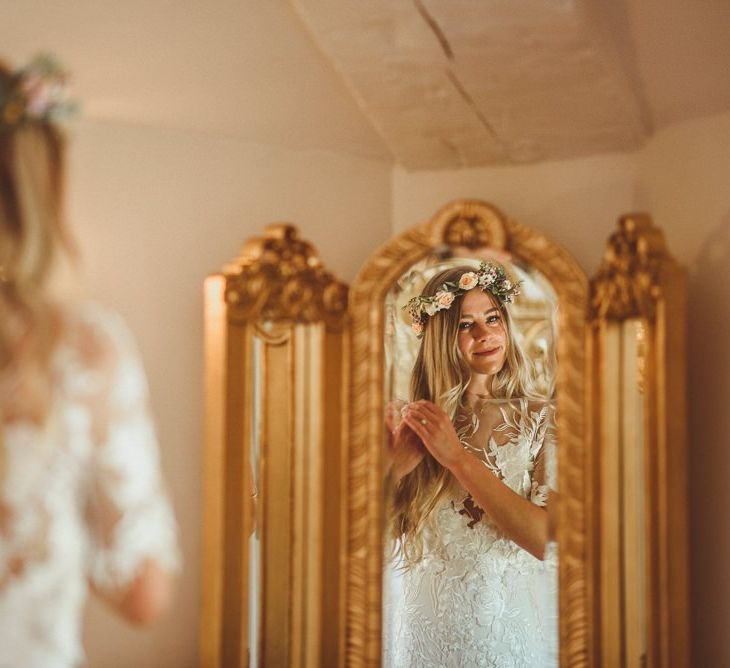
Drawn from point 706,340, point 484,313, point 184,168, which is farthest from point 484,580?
point 184,168

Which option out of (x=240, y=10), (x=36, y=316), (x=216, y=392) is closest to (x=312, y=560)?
(x=216, y=392)

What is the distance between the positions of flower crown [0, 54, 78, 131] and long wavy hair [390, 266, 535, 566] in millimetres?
718

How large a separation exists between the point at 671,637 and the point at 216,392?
89 centimetres

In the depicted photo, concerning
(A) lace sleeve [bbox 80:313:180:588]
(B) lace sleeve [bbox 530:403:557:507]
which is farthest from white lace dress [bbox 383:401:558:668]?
(A) lace sleeve [bbox 80:313:180:588]

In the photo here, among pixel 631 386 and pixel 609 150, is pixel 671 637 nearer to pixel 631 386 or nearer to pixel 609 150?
pixel 631 386

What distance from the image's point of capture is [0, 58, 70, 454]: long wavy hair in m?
1.46

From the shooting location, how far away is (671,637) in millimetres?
1714

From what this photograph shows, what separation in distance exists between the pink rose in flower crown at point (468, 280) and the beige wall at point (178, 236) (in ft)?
0.76

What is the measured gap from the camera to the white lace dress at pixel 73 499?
1434 mm

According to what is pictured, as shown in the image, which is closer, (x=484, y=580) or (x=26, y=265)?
(x=26, y=265)

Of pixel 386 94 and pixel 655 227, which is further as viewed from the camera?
pixel 386 94

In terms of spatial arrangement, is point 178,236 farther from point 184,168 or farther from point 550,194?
point 550,194

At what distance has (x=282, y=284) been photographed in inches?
71.2

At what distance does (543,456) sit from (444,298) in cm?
34
